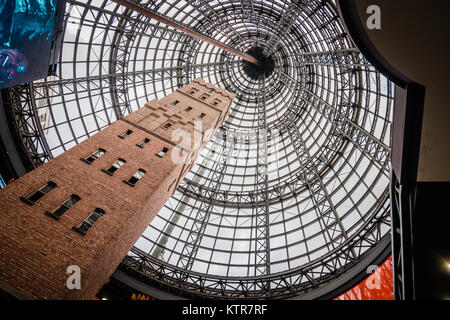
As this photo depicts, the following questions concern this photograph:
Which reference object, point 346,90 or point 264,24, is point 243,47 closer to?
point 264,24

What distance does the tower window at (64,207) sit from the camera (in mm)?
12102

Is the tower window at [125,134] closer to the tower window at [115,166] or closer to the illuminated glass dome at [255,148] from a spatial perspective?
the tower window at [115,166]

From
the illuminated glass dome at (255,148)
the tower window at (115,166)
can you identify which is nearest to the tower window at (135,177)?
the tower window at (115,166)

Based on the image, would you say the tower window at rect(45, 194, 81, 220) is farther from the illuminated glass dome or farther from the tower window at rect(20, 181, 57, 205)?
the illuminated glass dome

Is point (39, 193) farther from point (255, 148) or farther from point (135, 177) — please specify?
point (255, 148)

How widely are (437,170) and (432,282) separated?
3.36 m

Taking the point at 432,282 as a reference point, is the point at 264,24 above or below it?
above

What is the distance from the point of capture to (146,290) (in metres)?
21.2

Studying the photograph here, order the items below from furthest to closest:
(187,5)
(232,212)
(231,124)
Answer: (231,124) → (232,212) → (187,5)

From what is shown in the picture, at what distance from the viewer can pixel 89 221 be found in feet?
42.1

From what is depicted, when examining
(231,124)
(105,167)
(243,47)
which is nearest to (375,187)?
(105,167)

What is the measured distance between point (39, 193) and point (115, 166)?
183 inches

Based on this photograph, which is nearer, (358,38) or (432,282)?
(358,38)

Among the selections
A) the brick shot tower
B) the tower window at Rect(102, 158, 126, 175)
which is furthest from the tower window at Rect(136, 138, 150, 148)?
the tower window at Rect(102, 158, 126, 175)
